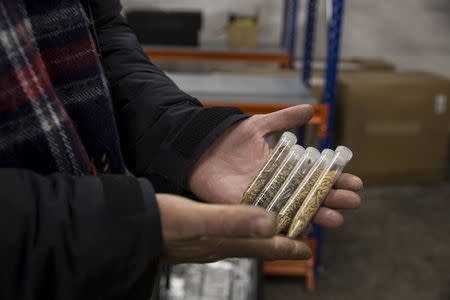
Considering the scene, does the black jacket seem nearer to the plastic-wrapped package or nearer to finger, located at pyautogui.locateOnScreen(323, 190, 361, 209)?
finger, located at pyautogui.locateOnScreen(323, 190, 361, 209)

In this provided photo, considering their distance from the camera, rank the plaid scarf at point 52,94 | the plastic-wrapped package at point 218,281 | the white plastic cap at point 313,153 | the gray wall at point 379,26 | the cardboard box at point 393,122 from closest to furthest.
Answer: the plaid scarf at point 52,94
the white plastic cap at point 313,153
the plastic-wrapped package at point 218,281
the cardboard box at point 393,122
the gray wall at point 379,26

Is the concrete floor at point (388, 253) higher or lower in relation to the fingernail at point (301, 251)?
lower

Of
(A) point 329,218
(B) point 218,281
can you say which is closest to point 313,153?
(A) point 329,218

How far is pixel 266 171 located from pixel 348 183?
0.12 m

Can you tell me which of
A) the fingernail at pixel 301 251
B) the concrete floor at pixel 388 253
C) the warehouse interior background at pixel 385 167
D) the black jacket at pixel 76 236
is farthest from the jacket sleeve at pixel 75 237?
the concrete floor at pixel 388 253

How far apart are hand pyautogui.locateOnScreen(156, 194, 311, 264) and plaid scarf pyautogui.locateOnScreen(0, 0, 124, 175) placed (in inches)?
6.3

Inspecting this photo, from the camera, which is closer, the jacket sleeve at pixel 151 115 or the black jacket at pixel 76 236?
the black jacket at pixel 76 236

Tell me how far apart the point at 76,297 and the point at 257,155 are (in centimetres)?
39

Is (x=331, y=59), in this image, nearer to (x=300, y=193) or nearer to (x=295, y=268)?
(x=295, y=268)

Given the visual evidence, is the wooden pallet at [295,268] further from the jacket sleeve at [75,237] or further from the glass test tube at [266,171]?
the jacket sleeve at [75,237]

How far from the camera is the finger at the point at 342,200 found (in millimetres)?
679

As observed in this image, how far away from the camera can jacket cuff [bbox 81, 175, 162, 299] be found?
45 centimetres

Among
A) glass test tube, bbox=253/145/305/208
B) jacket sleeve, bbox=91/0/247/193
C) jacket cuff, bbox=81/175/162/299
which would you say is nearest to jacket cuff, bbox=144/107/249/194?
jacket sleeve, bbox=91/0/247/193

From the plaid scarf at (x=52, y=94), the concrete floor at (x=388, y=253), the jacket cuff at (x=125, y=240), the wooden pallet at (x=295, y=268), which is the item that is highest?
the plaid scarf at (x=52, y=94)
